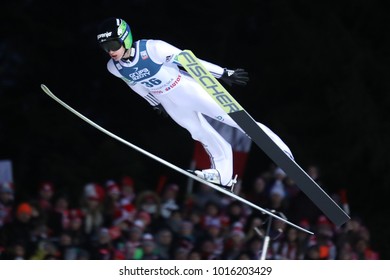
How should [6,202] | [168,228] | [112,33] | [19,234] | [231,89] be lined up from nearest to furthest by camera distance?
[112,33] → [19,234] → [168,228] → [6,202] → [231,89]

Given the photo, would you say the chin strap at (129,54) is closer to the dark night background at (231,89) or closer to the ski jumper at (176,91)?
the ski jumper at (176,91)

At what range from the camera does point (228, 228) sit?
9.98m

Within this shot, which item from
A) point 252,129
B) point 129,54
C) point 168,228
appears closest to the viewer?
point 129,54

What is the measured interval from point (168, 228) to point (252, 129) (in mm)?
2119

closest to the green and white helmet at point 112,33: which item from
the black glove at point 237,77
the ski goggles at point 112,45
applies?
the ski goggles at point 112,45

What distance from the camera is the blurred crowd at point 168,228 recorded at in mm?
9344

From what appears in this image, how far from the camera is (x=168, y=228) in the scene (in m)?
9.70

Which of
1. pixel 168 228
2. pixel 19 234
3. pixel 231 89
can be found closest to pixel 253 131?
pixel 168 228

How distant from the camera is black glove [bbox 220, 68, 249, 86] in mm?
7660

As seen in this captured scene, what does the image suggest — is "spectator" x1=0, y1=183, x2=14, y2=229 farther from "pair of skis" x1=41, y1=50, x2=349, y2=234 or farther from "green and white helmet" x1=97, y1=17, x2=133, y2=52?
"green and white helmet" x1=97, y1=17, x2=133, y2=52

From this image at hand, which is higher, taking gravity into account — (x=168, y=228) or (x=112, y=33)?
(x=112, y=33)

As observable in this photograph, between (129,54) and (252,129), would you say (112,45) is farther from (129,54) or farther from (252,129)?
(252,129)

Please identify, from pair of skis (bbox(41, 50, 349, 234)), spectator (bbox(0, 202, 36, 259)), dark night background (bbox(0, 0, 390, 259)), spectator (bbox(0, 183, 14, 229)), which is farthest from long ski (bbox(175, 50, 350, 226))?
dark night background (bbox(0, 0, 390, 259))
